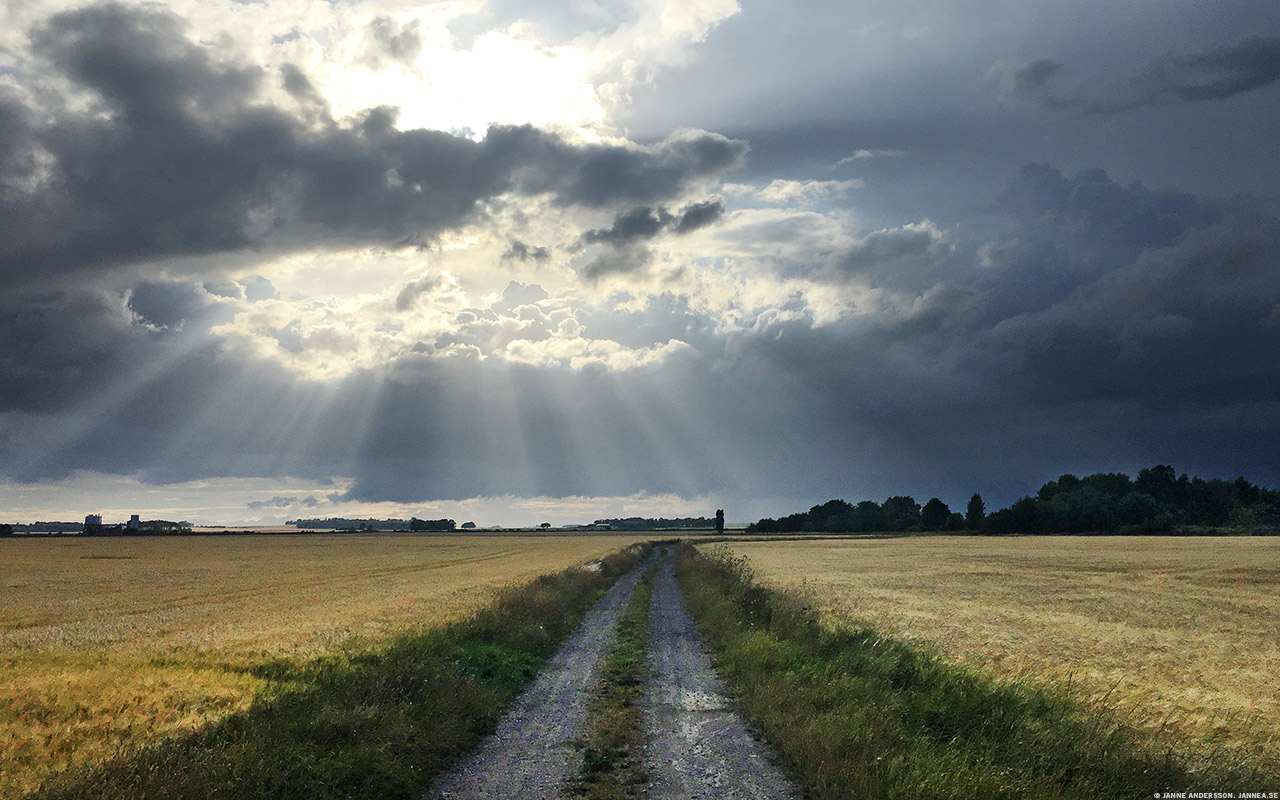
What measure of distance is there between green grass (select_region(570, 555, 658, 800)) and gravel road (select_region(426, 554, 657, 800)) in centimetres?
25

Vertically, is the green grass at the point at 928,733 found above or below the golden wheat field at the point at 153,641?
above

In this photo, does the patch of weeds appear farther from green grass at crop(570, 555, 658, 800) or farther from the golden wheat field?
the golden wheat field

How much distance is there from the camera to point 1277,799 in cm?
805

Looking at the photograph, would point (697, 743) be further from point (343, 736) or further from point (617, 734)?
point (343, 736)

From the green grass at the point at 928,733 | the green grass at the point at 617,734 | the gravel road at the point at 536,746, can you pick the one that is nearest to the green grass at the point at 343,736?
the gravel road at the point at 536,746

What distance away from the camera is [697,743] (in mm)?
10984

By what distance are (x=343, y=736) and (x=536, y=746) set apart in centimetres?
295

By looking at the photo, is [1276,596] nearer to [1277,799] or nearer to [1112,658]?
[1112,658]

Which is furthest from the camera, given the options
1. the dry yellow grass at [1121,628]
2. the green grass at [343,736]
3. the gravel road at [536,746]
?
the dry yellow grass at [1121,628]

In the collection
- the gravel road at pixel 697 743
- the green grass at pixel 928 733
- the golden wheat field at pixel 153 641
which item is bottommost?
the golden wheat field at pixel 153 641

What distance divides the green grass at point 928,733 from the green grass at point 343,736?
5.26m

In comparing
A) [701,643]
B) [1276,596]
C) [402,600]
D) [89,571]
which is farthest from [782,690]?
[89,571]

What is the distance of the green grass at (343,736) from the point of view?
7.90 metres

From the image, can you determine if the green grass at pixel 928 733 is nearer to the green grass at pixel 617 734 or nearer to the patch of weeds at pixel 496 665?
the green grass at pixel 617 734
